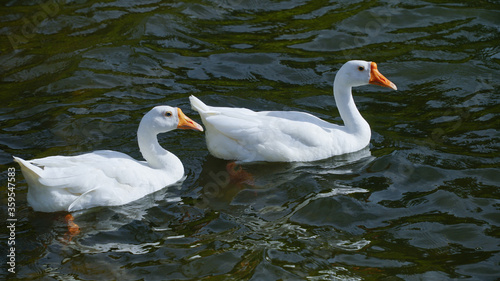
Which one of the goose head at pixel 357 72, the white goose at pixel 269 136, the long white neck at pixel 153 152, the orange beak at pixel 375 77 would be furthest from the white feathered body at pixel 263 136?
the orange beak at pixel 375 77

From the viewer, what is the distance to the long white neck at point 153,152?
781 cm

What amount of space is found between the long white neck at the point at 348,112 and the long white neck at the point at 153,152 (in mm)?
2543

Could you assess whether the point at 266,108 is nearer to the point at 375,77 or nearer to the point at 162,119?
the point at 375,77

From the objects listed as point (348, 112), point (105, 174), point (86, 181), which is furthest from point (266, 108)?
point (86, 181)

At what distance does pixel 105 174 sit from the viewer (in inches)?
286

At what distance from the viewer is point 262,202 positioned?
24.6 feet

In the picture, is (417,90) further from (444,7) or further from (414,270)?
(414,270)

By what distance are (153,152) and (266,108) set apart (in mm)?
2521

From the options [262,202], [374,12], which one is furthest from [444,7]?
[262,202]

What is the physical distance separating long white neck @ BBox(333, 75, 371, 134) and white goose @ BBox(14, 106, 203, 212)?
2.22m

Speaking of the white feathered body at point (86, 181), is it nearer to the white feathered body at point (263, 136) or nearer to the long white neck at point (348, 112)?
the white feathered body at point (263, 136)

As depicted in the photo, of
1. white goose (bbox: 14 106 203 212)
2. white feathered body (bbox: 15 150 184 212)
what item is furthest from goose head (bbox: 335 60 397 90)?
white feathered body (bbox: 15 150 184 212)

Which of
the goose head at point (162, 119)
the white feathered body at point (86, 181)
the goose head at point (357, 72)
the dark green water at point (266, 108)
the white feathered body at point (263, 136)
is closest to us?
the dark green water at point (266, 108)

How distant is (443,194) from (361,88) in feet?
11.6
